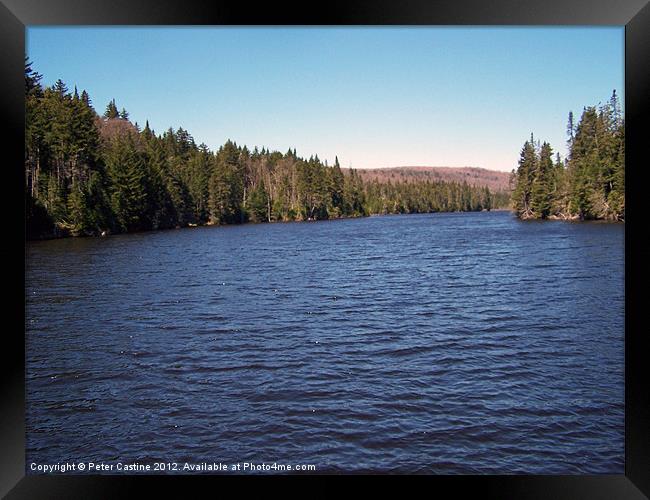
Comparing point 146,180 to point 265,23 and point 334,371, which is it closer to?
point 334,371

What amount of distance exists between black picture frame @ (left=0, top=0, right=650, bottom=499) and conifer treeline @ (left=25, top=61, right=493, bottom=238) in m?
3.06

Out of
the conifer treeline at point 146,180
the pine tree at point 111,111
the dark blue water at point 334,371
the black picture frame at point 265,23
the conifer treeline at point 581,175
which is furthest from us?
the pine tree at point 111,111

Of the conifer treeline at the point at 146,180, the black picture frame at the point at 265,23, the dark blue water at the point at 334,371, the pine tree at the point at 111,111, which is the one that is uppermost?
the pine tree at the point at 111,111

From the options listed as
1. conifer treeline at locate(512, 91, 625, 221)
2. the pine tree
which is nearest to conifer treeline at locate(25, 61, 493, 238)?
the pine tree

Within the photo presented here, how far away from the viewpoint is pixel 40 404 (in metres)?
10.2

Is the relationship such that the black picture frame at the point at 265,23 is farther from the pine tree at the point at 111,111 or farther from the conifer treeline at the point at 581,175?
the pine tree at the point at 111,111

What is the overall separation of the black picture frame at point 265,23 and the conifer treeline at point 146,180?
3.06 m

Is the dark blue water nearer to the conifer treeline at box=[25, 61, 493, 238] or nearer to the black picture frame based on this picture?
the black picture frame

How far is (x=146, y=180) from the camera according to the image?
204 ft

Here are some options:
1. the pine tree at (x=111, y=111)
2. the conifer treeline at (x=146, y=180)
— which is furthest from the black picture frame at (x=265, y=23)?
the pine tree at (x=111, y=111)

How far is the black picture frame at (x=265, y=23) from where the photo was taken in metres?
5.92

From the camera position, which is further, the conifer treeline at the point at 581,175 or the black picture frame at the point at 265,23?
the conifer treeline at the point at 581,175

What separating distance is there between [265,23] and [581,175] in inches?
2247
